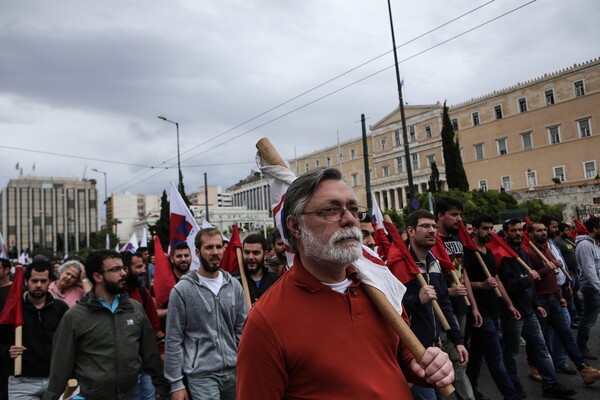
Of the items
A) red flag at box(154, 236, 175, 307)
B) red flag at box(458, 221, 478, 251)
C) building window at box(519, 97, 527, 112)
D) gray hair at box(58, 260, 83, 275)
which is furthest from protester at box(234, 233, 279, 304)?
building window at box(519, 97, 527, 112)

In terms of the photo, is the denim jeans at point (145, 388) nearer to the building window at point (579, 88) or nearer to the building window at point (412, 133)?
the building window at point (579, 88)

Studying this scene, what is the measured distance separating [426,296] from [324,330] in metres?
2.43

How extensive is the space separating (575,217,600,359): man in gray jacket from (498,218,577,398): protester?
4.21 ft

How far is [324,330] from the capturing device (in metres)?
1.73

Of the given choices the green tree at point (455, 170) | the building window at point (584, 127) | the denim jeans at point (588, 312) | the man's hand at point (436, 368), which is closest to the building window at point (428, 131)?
the building window at point (584, 127)

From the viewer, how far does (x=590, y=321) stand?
6773 mm

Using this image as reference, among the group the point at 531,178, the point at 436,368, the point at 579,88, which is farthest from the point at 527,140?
the point at 436,368

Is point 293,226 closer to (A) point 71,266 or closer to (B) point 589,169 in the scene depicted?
(A) point 71,266

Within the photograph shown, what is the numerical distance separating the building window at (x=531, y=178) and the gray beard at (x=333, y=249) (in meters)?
60.3

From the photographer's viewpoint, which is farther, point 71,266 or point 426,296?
point 71,266

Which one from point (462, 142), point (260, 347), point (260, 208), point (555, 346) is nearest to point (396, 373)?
point (260, 347)

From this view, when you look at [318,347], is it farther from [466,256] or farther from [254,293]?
[466,256]

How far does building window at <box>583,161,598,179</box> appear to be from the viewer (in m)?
50.2

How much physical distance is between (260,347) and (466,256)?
4635 mm
